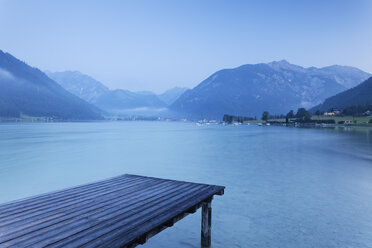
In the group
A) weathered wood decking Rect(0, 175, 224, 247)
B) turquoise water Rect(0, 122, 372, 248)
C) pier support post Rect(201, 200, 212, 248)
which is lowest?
turquoise water Rect(0, 122, 372, 248)

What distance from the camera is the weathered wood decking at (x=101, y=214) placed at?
6.17 m

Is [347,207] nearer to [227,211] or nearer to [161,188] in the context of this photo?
[227,211]

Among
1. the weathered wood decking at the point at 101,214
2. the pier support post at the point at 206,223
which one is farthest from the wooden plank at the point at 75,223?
the pier support post at the point at 206,223

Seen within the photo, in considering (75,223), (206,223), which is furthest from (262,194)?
(75,223)

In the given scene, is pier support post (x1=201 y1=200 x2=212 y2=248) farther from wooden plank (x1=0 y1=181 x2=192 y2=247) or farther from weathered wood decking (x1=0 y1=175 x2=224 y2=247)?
wooden plank (x1=0 y1=181 x2=192 y2=247)

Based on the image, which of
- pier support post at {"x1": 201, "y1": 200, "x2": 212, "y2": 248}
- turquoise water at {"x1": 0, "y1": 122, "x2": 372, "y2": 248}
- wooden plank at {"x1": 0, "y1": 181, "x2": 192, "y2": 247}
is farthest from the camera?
turquoise water at {"x1": 0, "y1": 122, "x2": 372, "y2": 248}

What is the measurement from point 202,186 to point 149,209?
13.0 feet

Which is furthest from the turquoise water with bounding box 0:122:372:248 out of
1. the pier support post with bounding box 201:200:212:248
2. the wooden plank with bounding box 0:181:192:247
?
the wooden plank with bounding box 0:181:192:247

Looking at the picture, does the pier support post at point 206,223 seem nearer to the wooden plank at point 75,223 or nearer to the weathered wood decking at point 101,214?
the weathered wood decking at point 101,214

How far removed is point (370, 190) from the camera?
21.9 meters

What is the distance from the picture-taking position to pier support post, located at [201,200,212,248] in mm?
10852

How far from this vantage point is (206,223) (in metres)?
11.1

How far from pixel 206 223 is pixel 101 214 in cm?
506

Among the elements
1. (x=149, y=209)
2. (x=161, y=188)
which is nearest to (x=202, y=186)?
(x=161, y=188)
